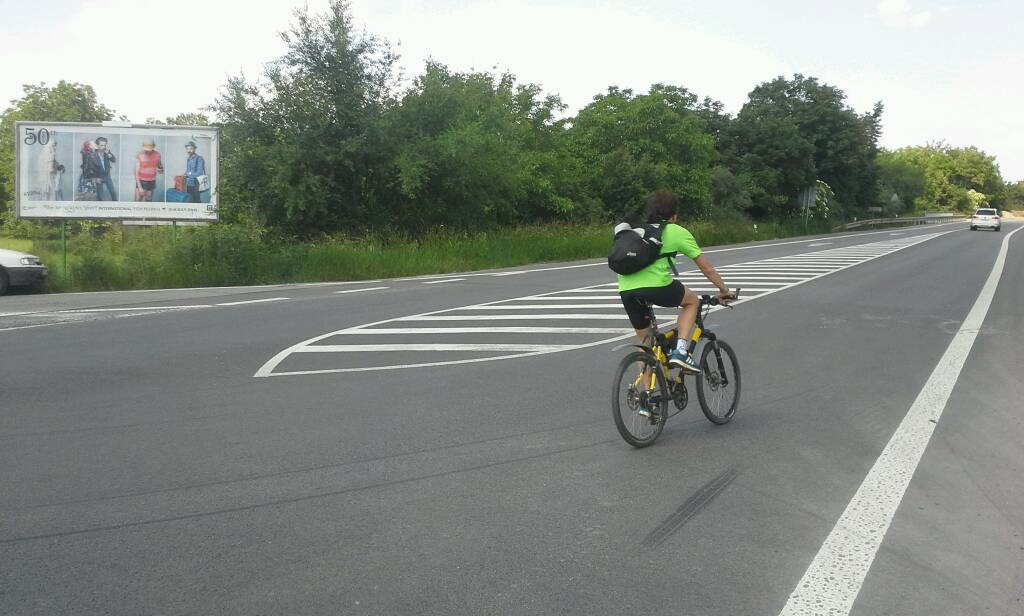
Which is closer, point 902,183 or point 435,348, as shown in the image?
point 435,348

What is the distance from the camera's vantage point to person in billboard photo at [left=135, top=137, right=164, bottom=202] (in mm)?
24703

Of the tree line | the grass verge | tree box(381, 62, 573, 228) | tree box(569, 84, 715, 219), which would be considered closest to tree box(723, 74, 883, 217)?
the tree line

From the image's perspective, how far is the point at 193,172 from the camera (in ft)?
81.6

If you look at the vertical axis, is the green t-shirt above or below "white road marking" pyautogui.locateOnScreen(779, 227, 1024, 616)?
above

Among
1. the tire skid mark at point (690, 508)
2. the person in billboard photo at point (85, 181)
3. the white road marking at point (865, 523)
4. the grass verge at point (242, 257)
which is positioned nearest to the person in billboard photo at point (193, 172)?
the grass verge at point (242, 257)

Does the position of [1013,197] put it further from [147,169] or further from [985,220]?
[147,169]

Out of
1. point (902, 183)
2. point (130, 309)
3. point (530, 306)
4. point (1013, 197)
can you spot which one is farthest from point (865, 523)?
point (1013, 197)

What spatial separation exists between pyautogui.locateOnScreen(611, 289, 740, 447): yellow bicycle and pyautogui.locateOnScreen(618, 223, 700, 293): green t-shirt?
23 centimetres

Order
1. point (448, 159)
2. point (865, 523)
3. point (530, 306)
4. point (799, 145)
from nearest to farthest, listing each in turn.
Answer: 1. point (865, 523)
2. point (530, 306)
3. point (448, 159)
4. point (799, 145)

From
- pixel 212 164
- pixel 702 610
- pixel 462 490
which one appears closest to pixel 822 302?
pixel 462 490

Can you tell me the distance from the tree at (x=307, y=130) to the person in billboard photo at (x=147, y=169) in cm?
213

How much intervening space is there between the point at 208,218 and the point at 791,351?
62.1ft

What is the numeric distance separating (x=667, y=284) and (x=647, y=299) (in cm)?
17

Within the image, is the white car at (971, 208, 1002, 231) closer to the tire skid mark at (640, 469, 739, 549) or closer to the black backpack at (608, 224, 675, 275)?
the black backpack at (608, 224, 675, 275)
